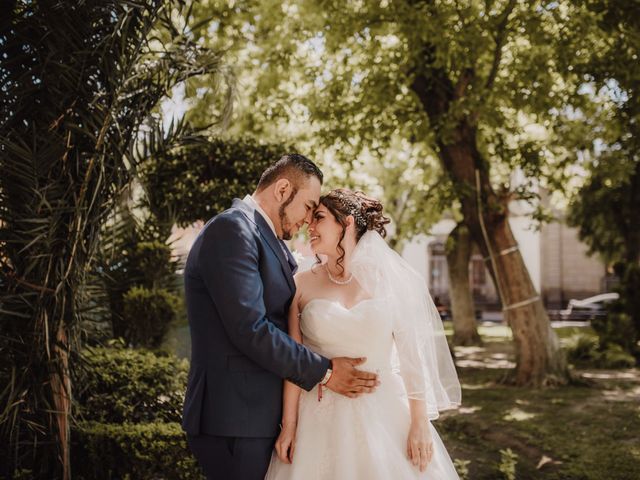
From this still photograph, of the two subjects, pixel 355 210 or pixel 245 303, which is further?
pixel 355 210

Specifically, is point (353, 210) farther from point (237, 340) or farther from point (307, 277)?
point (237, 340)

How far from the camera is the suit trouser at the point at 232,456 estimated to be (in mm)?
3266

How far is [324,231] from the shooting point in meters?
3.88

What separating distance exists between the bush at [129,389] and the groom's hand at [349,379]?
2.94m

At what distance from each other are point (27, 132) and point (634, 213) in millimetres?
19018

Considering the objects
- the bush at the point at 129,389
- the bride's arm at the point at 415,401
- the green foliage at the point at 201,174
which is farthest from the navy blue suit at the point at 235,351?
the green foliage at the point at 201,174

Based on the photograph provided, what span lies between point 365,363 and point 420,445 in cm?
53

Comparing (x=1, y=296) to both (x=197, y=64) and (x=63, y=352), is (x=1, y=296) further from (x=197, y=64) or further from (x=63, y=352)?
(x=197, y=64)

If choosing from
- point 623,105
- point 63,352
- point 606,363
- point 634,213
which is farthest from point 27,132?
point 634,213

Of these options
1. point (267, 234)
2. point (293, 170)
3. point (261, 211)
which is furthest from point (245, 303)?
point (293, 170)

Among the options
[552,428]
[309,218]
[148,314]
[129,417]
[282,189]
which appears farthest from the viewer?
[552,428]

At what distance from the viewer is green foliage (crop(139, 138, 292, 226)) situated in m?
7.48

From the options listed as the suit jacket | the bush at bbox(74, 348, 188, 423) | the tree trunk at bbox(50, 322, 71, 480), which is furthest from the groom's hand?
the bush at bbox(74, 348, 188, 423)

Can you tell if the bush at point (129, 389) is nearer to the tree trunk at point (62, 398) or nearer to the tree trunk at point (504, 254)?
the tree trunk at point (62, 398)
